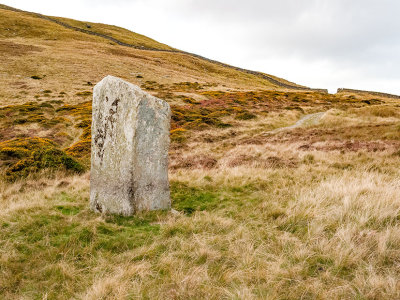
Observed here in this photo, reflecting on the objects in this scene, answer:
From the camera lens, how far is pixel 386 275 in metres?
3.14

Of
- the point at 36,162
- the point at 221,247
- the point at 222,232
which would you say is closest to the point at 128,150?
the point at 222,232

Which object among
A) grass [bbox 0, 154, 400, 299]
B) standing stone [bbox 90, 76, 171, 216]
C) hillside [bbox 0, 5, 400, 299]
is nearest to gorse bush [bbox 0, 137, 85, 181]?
hillside [bbox 0, 5, 400, 299]

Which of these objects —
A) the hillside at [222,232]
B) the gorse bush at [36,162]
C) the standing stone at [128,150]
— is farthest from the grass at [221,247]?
the gorse bush at [36,162]

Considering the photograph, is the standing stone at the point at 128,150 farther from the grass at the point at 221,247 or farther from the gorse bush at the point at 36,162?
the gorse bush at the point at 36,162

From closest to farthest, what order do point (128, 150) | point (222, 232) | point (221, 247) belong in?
1. point (221, 247)
2. point (222, 232)
3. point (128, 150)

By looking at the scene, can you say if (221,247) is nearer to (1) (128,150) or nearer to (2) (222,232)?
(2) (222,232)

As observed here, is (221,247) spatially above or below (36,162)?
above

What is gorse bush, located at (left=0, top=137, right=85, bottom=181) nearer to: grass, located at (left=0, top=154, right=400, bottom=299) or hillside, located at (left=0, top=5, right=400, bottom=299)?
hillside, located at (left=0, top=5, right=400, bottom=299)

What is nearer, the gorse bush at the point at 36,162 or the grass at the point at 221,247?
the grass at the point at 221,247

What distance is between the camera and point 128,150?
6.21 meters

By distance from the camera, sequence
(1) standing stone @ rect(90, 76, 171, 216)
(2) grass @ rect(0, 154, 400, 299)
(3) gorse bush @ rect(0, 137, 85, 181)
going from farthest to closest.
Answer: (3) gorse bush @ rect(0, 137, 85, 181)
(1) standing stone @ rect(90, 76, 171, 216)
(2) grass @ rect(0, 154, 400, 299)

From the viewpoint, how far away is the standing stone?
6.27 m

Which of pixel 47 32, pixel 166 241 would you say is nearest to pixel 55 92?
pixel 166 241

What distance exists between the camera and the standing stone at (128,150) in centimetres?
627
